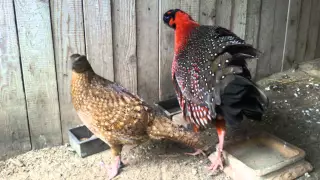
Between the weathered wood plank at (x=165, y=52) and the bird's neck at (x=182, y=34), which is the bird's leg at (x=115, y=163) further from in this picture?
the weathered wood plank at (x=165, y=52)

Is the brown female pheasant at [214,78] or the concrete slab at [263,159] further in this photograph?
the concrete slab at [263,159]

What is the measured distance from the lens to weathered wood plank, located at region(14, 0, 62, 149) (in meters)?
2.21

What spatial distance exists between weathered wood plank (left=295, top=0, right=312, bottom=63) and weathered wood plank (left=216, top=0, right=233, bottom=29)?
3.46 feet

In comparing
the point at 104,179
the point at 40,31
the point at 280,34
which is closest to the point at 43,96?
the point at 40,31

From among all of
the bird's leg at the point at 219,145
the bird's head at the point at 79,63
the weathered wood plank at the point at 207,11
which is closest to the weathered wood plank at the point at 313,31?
the weathered wood plank at the point at 207,11

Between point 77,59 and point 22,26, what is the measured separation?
0.47 m

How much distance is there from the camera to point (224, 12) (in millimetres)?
3027

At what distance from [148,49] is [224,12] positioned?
2.78 feet

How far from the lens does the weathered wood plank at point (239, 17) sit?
309cm

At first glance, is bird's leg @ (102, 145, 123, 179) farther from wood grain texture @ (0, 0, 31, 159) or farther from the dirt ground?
wood grain texture @ (0, 0, 31, 159)

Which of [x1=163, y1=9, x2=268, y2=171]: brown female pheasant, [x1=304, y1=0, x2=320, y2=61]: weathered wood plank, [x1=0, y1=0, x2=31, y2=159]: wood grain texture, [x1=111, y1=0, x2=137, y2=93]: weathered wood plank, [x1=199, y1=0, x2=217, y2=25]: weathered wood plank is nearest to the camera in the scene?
[x1=163, y1=9, x2=268, y2=171]: brown female pheasant

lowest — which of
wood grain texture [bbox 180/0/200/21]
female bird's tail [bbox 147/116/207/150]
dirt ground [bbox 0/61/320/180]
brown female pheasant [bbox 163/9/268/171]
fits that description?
dirt ground [bbox 0/61/320/180]

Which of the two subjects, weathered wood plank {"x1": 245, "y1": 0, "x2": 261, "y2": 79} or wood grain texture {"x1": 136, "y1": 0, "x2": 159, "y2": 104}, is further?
weathered wood plank {"x1": 245, "y1": 0, "x2": 261, "y2": 79}

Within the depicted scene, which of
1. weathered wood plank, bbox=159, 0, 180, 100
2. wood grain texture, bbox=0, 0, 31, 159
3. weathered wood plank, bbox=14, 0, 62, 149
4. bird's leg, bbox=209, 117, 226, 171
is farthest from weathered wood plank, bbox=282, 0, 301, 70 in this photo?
wood grain texture, bbox=0, 0, 31, 159
